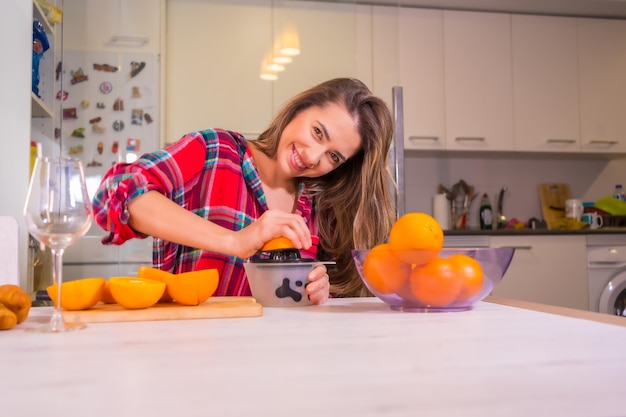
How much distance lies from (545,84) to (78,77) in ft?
9.19

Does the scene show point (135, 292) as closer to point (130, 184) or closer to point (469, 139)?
point (130, 184)

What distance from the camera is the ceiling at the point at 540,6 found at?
3.75 m

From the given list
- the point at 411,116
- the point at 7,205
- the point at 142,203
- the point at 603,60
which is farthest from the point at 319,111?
the point at 603,60

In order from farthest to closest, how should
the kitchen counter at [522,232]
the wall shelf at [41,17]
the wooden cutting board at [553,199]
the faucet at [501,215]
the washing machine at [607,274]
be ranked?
the wooden cutting board at [553,199]
the faucet at [501,215]
the washing machine at [607,274]
the kitchen counter at [522,232]
the wall shelf at [41,17]

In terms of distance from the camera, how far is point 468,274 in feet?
2.95

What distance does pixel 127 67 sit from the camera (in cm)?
306

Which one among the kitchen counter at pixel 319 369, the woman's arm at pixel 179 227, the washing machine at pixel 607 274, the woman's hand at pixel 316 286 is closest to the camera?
the kitchen counter at pixel 319 369

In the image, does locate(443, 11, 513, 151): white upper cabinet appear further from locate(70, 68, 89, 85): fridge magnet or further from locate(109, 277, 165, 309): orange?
locate(109, 277, 165, 309): orange

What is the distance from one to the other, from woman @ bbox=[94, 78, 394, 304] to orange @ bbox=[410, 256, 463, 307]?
59 cm

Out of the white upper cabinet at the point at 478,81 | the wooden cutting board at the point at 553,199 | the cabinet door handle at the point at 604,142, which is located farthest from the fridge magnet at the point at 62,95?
the cabinet door handle at the point at 604,142

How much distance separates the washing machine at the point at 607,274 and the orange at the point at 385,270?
117 inches

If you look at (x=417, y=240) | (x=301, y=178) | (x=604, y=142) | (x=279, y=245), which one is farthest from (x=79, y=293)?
A: (x=604, y=142)

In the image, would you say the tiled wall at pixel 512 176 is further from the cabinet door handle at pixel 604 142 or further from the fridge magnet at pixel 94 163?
the fridge magnet at pixel 94 163

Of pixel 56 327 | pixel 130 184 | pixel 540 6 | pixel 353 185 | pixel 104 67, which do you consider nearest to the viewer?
pixel 56 327
